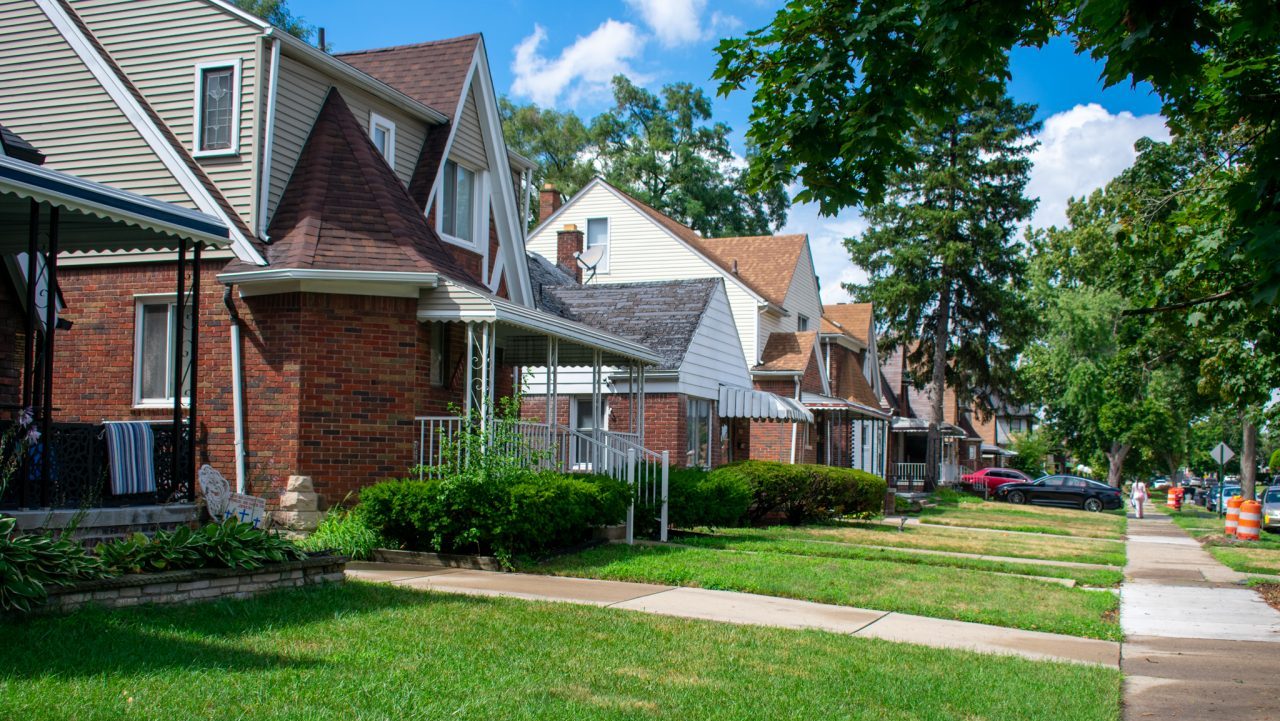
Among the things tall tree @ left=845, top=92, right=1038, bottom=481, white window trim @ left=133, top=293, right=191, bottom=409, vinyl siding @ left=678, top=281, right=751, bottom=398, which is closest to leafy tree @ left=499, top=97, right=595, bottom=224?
tall tree @ left=845, top=92, right=1038, bottom=481

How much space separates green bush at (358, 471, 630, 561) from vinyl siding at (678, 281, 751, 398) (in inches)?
413

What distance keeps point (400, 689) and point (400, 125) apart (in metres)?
12.0

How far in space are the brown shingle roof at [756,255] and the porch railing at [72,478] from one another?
24.5m

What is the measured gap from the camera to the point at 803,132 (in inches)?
355

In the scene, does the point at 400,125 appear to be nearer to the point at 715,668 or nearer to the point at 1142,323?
the point at 715,668

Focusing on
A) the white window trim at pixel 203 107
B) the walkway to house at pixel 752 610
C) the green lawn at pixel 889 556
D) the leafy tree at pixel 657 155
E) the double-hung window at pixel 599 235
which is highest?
the leafy tree at pixel 657 155

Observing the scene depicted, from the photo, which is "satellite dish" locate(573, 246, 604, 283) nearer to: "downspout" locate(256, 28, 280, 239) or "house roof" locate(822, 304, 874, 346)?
"house roof" locate(822, 304, 874, 346)

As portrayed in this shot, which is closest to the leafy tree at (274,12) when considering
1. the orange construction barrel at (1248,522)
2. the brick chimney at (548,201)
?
the brick chimney at (548,201)

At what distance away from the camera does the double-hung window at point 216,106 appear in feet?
45.8

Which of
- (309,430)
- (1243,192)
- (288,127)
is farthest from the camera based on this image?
(288,127)

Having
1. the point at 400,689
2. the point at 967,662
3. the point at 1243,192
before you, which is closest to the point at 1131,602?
the point at 967,662

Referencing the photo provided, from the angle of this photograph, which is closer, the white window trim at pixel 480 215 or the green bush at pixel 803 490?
the white window trim at pixel 480 215

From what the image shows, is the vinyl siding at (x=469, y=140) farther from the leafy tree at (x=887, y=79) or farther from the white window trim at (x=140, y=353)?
the leafy tree at (x=887, y=79)

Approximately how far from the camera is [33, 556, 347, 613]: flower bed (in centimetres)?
711
